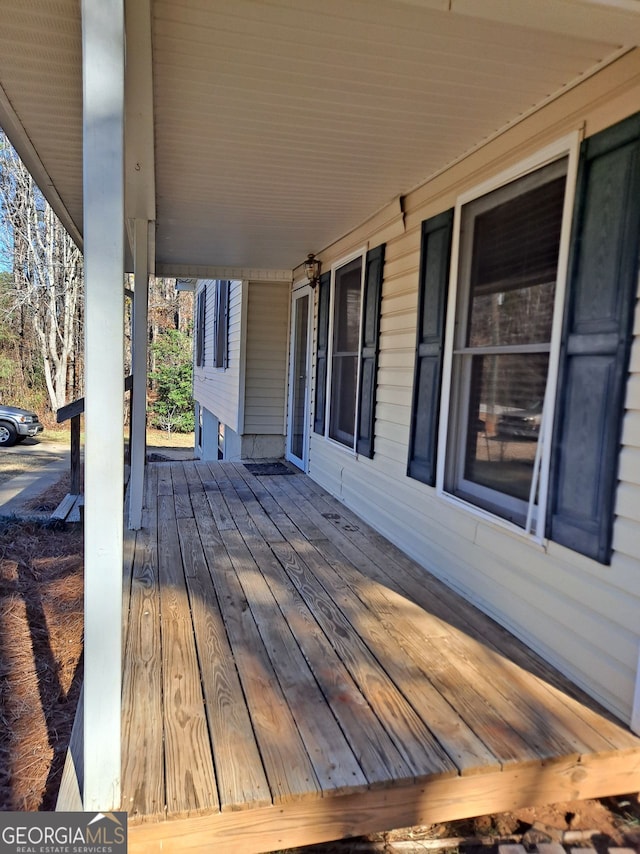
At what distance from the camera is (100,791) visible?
1.44 metres

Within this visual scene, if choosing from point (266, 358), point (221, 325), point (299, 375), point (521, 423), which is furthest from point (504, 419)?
point (221, 325)

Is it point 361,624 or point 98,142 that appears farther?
point 361,624

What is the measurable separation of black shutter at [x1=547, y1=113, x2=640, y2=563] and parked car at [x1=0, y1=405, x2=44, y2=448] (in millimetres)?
11087

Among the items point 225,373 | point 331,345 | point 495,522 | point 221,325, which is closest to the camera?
point 495,522

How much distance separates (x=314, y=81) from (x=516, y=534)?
6.79ft

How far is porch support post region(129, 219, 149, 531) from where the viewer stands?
3.81 m

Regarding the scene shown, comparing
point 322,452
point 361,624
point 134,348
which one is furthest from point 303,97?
point 322,452

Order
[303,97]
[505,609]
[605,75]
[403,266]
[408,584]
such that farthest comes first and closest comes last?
[403,266] < [408,584] < [505,609] < [303,97] < [605,75]

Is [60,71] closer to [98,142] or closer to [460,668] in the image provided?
[98,142]

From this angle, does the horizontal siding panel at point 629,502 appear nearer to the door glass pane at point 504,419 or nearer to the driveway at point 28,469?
the door glass pane at point 504,419

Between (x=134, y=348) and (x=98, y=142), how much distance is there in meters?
2.53

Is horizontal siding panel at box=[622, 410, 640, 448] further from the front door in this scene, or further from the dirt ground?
the front door

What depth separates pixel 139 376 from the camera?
380 cm

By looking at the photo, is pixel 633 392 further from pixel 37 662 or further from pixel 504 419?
pixel 37 662
